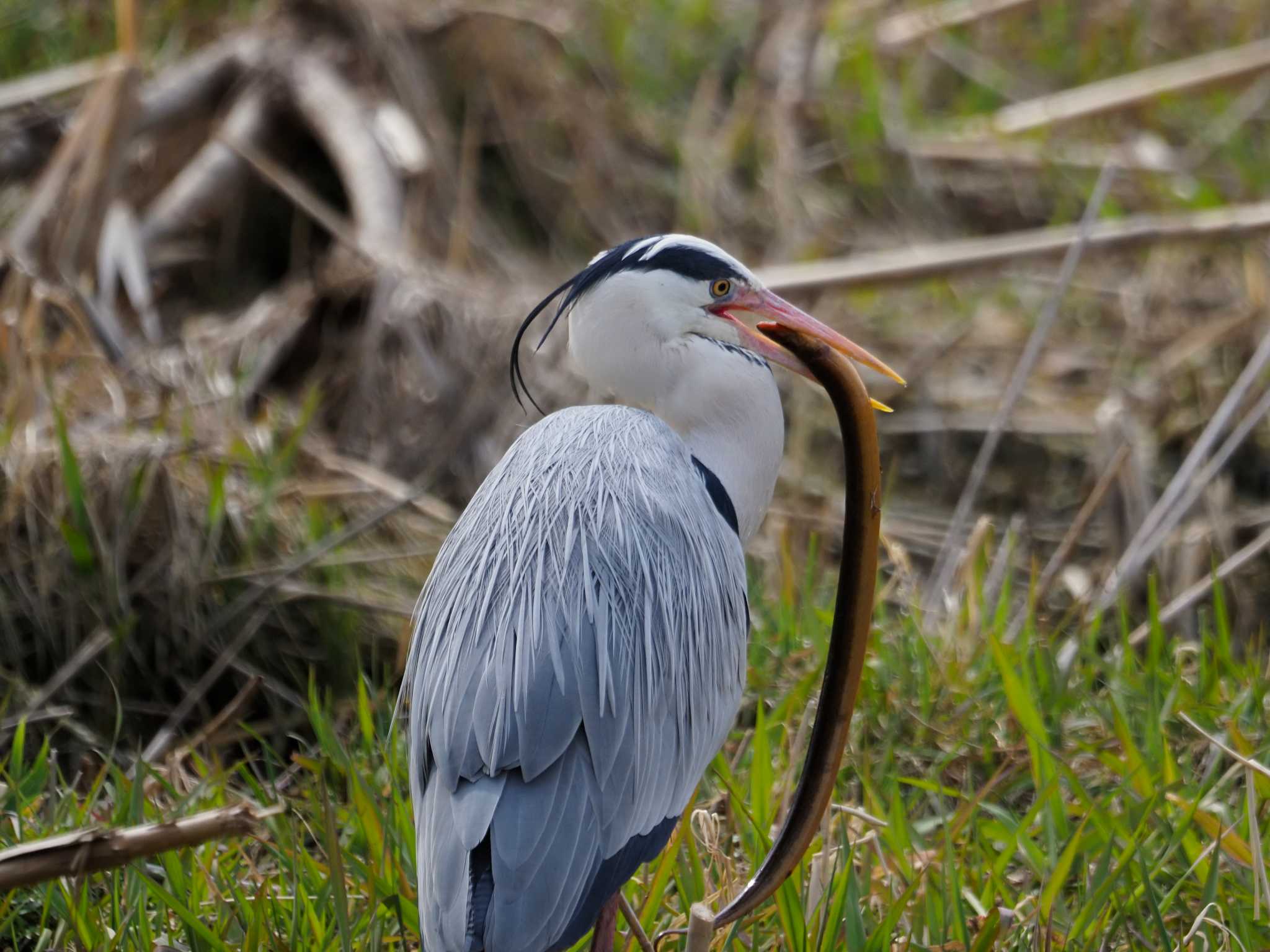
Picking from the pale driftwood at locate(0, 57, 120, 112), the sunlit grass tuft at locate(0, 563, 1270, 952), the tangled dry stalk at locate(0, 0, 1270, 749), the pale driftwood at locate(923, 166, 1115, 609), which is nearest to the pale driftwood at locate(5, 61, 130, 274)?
the tangled dry stalk at locate(0, 0, 1270, 749)

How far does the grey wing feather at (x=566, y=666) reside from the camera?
2145 mm

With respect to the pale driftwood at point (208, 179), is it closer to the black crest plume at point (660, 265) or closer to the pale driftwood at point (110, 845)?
the black crest plume at point (660, 265)

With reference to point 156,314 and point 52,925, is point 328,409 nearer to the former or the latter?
point 156,314

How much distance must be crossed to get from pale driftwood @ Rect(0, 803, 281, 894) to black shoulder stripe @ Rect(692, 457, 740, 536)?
122 cm

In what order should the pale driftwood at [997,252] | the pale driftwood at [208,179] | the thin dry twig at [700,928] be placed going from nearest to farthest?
the thin dry twig at [700,928] → the pale driftwood at [997,252] → the pale driftwood at [208,179]

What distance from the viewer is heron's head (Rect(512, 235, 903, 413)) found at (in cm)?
270

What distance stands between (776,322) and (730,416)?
0.19 metres

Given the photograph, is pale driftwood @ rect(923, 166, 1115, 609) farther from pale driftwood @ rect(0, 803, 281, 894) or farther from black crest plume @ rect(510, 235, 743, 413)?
pale driftwood @ rect(0, 803, 281, 894)

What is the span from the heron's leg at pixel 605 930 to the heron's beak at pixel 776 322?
994 millimetres

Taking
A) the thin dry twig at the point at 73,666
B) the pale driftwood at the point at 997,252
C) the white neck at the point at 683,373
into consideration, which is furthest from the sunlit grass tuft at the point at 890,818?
the pale driftwood at the point at 997,252

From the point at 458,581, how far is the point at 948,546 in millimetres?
1818

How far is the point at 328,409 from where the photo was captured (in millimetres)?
4785

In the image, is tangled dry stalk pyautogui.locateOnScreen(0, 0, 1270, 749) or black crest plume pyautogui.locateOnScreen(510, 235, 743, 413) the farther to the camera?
tangled dry stalk pyautogui.locateOnScreen(0, 0, 1270, 749)

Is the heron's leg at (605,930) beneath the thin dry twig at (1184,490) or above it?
beneath
